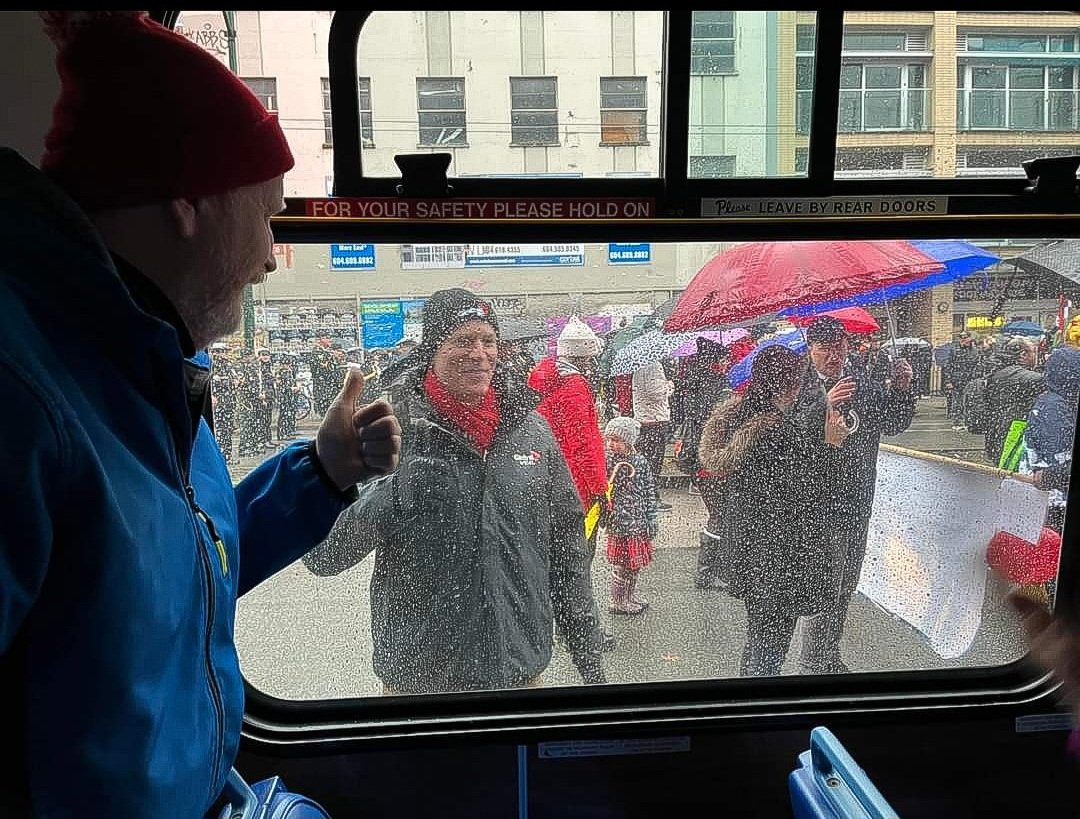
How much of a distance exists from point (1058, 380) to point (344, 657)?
1898mm

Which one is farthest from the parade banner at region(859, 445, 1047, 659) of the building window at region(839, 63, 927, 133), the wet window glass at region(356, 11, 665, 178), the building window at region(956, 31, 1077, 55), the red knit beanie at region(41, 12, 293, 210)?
the red knit beanie at region(41, 12, 293, 210)

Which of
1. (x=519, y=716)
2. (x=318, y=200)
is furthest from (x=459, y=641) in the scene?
(x=318, y=200)

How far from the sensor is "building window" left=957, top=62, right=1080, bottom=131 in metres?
1.88

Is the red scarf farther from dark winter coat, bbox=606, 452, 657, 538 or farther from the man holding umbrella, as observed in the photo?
the man holding umbrella

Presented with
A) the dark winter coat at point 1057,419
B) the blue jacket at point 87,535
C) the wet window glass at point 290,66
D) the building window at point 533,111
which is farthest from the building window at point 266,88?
the dark winter coat at point 1057,419

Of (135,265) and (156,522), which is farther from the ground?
(135,265)

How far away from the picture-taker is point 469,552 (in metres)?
2.08

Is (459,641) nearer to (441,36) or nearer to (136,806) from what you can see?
(136,806)

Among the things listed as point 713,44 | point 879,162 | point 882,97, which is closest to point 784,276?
point 879,162

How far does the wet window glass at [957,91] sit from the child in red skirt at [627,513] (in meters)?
0.78

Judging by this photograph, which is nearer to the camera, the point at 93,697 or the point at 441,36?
the point at 93,697

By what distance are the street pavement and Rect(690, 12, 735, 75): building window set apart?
0.90 m

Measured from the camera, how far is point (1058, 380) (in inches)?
84.5

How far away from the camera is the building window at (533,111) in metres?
1.79
